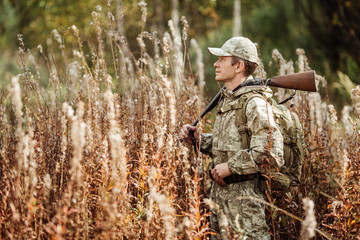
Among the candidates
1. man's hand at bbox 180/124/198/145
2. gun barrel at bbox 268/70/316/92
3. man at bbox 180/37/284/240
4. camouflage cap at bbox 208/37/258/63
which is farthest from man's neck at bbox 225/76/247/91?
man's hand at bbox 180/124/198/145

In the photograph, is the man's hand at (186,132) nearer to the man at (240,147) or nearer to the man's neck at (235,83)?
the man at (240,147)

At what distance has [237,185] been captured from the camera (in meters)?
2.42

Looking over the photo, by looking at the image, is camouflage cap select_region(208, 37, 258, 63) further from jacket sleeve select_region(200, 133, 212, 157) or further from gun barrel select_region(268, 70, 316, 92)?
jacket sleeve select_region(200, 133, 212, 157)

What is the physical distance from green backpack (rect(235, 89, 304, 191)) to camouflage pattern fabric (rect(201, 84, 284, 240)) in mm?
42

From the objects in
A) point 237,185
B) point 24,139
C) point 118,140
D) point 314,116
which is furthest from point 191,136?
point 314,116

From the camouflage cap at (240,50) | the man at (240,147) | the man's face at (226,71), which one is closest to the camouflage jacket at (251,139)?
the man at (240,147)

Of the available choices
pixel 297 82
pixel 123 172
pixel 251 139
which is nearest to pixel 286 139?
pixel 251 139

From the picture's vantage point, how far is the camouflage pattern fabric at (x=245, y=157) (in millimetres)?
2240

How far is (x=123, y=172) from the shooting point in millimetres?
1939

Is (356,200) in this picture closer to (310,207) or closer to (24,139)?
(310,207)

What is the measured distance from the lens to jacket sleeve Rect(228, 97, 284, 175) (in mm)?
2217

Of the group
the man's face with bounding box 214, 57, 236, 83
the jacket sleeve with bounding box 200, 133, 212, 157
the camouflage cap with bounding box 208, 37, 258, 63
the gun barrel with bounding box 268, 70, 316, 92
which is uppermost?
the camouflage cap with bounding box 208, 37, 258, 63

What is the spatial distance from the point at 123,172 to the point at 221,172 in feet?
2.35

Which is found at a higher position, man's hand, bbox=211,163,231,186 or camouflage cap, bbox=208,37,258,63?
camouflage cap, bbox=208,37,258,63
